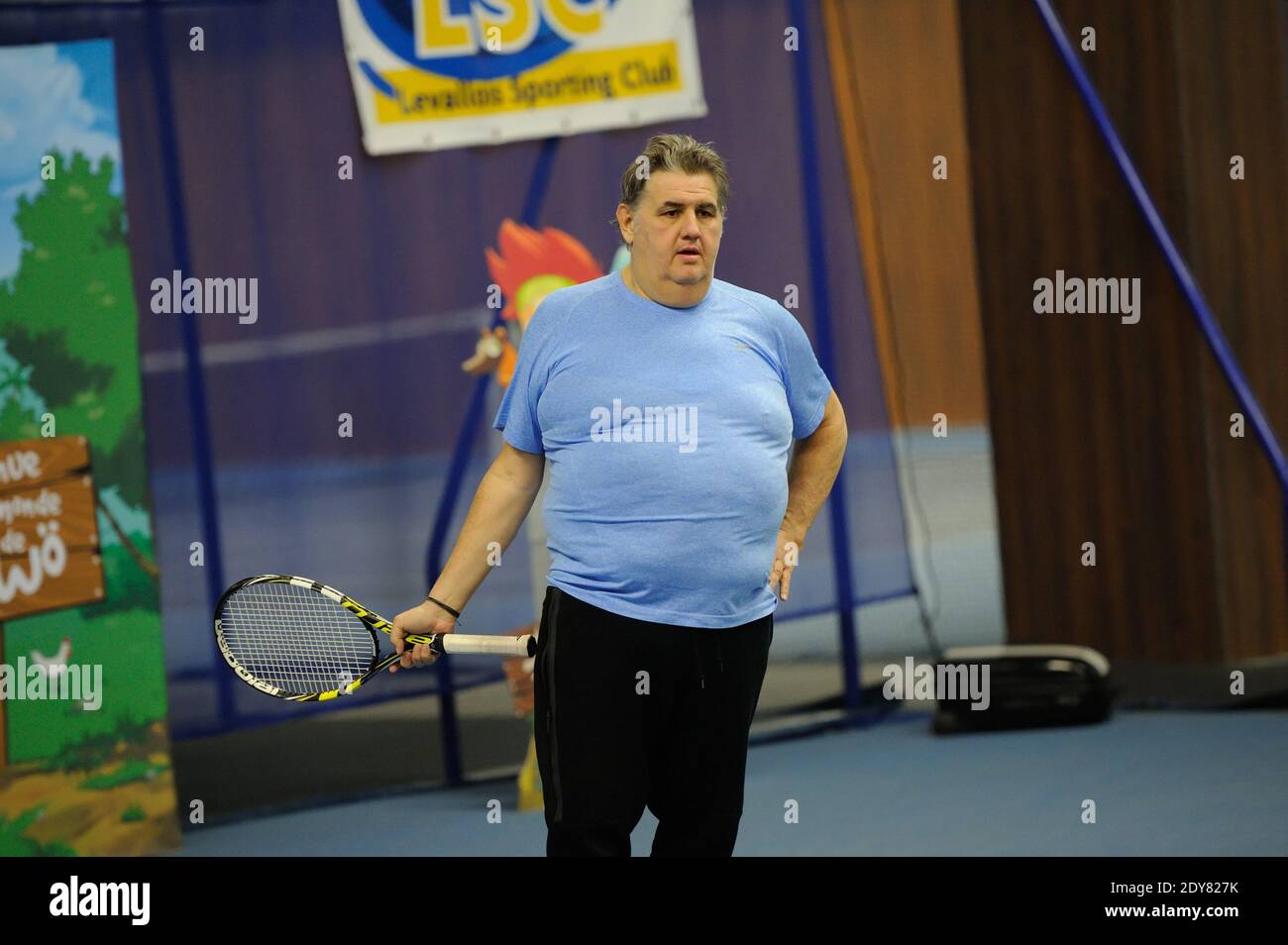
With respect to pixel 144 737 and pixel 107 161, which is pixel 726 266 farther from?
pixel 144 737

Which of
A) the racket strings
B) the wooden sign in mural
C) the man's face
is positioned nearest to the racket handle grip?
the racket strings

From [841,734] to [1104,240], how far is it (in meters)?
1.79

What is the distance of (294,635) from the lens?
2967 millimetres

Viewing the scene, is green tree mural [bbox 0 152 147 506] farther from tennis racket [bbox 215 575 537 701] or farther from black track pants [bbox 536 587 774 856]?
black track pants [bbox 536 587 774 856]

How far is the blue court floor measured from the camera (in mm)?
3938

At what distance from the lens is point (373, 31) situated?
4.45 meters

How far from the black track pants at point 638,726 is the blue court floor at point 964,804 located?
4.87 feet

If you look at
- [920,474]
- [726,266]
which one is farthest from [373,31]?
[920,474]

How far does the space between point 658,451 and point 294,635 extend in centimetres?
92

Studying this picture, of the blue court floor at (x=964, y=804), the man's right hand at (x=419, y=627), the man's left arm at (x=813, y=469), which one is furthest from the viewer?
the blue court floor at (x=964, y=804)

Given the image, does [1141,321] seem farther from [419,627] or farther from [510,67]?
[419,627]

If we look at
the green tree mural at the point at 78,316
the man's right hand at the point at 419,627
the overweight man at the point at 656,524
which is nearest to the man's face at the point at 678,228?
the overweight man at the point at 656,524

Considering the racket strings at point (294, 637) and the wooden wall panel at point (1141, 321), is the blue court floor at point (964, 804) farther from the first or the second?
the racket strings at point (294, 637)

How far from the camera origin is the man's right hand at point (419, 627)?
2527 millimetres
